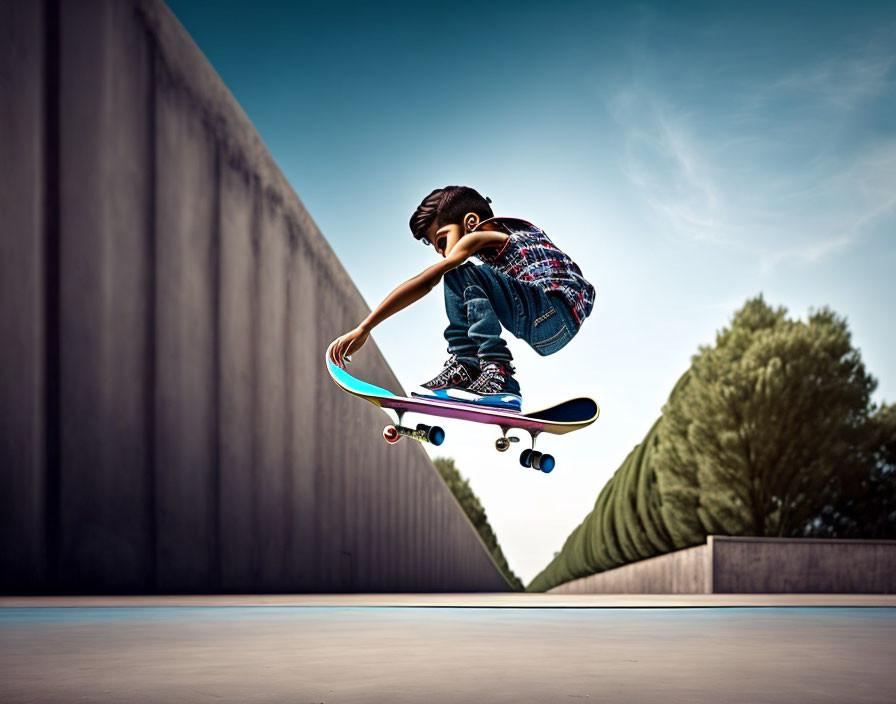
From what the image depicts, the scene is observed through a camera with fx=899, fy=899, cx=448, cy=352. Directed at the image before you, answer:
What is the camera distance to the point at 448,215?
17.8 feet

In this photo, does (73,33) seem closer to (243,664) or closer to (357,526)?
(243,664)

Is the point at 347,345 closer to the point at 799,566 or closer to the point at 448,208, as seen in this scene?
the point at 448,208

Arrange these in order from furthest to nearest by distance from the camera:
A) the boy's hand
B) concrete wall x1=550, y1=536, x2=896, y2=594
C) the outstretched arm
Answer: concrete wall x1=550, y1=536, x2=896, y2=594 → the boy's hand → the outstretched arm

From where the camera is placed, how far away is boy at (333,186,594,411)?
5.44 m

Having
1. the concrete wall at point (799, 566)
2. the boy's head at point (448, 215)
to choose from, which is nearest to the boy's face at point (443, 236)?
the boy's head at point (448, 215)

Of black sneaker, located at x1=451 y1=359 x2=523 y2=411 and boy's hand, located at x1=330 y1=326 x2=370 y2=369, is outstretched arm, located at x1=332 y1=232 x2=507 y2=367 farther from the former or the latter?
black sneaker, located at x1=451 y1=359 x2=523 y2=411

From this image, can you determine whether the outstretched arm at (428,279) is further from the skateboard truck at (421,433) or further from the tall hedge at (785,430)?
the tall hedge at (785,430)

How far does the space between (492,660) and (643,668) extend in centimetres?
66

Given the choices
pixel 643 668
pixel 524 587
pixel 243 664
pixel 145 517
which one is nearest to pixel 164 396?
pixel 145 517

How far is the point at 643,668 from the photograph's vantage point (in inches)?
139

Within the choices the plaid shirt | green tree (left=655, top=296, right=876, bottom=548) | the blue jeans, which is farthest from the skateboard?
green tree (left=655, top=296, right=876, bottom=548)

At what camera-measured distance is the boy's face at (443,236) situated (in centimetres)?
541

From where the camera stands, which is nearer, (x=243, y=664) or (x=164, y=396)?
(x=243, y=664)

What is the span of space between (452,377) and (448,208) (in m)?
1.15
